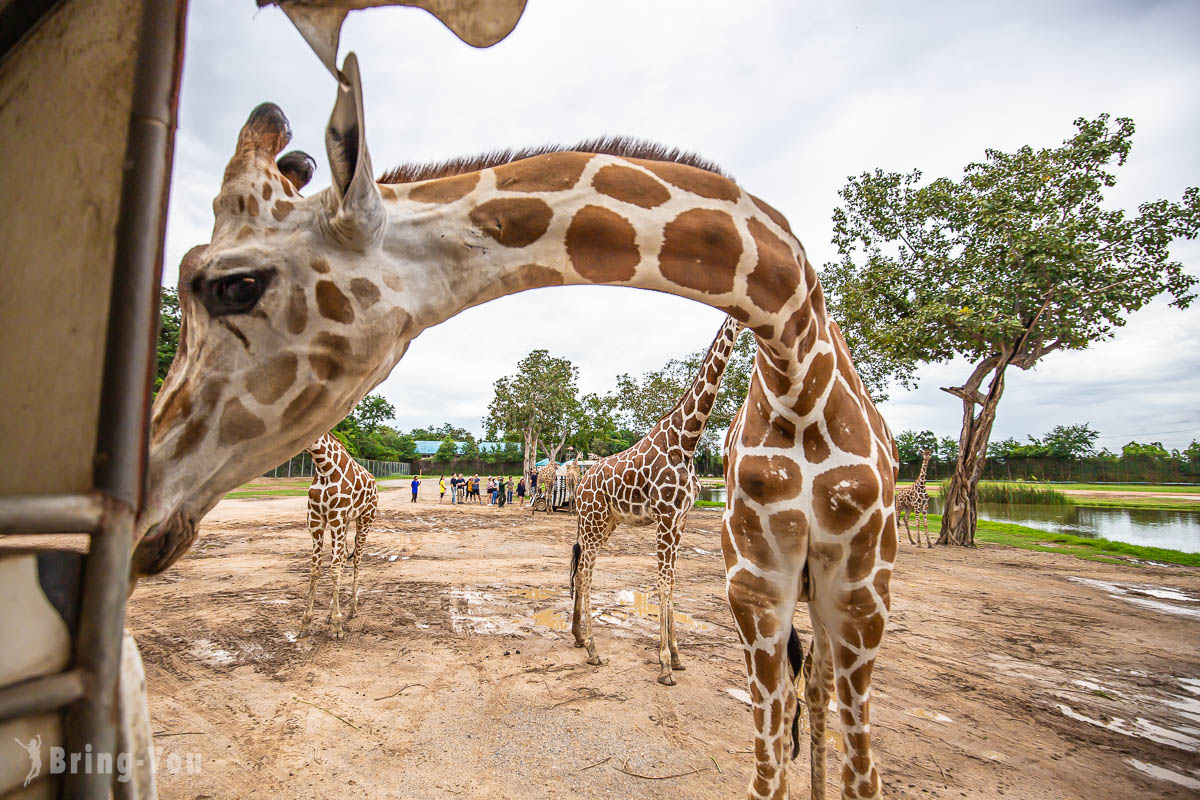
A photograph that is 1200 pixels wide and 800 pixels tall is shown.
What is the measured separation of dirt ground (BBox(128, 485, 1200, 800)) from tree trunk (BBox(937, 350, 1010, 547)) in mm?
6444

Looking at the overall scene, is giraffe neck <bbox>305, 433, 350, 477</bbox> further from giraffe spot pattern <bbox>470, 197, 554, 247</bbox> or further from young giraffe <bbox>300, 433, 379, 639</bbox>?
giraffe spot pattern <bbox>470, 197, 554, 247</bbox>

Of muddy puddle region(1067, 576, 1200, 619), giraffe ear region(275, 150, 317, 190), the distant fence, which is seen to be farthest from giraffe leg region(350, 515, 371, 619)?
muddy puddle region(1067, 576, 1200, 619)

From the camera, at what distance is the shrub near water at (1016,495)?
26.0 metres

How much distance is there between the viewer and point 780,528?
2.26 m

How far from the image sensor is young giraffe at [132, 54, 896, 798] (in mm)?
1364

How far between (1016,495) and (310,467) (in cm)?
4769

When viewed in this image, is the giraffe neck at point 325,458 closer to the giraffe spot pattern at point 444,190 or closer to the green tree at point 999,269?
the giraffe spot pattern at point 444,190

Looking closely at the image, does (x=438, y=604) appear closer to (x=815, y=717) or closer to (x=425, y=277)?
(x=815, y=717)

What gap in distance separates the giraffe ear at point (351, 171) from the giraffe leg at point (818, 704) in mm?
2947

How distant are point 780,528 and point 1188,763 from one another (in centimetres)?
398

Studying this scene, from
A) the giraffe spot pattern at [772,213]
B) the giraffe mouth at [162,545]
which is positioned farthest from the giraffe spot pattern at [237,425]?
the giraffe spot pattern at [772,213]

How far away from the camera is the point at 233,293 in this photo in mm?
1389

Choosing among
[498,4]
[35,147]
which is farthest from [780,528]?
[35,147]

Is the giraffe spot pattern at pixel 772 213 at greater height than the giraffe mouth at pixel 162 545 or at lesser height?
greater
